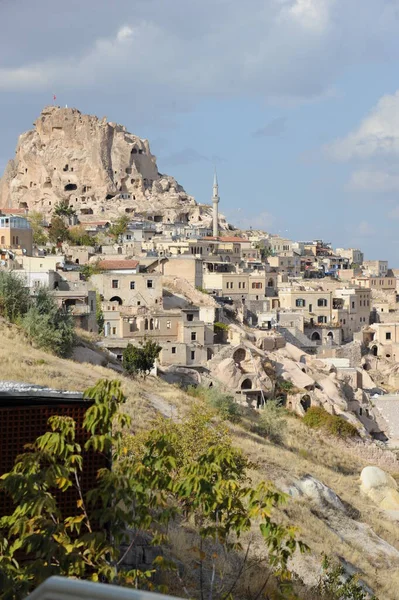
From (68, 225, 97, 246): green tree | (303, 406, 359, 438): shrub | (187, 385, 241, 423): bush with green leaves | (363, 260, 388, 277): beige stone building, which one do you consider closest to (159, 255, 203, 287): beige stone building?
(303, 406, 359, 438): shrub

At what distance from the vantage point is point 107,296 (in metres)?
45.6

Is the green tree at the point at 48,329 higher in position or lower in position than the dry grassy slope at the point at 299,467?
higher

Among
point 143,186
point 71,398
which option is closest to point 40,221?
point 143,186

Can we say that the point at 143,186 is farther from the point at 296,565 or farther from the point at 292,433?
the point at 296,565

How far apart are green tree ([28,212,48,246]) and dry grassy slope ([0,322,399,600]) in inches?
1829

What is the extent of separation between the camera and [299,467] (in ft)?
73.5

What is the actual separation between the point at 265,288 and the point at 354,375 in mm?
19442

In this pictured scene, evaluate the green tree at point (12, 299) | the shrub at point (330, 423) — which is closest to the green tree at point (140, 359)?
the green tree at point (12, 299)

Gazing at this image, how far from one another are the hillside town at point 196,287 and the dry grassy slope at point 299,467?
854cm

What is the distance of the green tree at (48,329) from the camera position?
26406 mm

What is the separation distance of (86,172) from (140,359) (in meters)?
81.6

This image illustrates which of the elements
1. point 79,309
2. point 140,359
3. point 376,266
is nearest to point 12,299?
point 140,359

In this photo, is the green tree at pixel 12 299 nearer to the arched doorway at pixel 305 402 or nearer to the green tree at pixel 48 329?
the green tree at pixel 48 329

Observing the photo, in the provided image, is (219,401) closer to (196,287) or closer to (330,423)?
(330,423)
